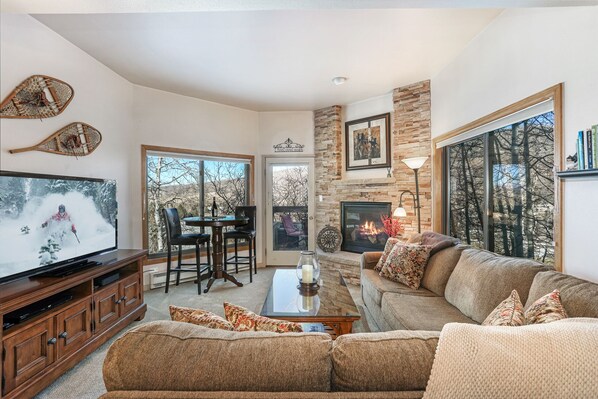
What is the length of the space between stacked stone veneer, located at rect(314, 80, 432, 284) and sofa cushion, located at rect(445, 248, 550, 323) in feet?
5.45

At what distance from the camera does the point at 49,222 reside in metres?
2.11

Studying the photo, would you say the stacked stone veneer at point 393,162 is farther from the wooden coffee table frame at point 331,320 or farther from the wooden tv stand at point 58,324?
the wooden tv stand at point 58,324

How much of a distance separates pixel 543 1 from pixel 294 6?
1395mm

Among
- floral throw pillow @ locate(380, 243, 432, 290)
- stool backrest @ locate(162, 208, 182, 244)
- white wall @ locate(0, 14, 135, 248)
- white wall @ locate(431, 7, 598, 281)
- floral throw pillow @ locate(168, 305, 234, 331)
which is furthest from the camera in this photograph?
stool backrest @ locate(162, 208, 182, 244)

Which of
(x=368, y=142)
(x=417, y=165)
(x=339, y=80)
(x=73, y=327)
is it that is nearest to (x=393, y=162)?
(x=368, y=142)

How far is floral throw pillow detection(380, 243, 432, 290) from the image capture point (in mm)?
2543

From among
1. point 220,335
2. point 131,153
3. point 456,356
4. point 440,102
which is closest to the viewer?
point 456,356

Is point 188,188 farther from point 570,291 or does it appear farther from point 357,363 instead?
point 570,291

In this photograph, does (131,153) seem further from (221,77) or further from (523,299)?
(523,299)

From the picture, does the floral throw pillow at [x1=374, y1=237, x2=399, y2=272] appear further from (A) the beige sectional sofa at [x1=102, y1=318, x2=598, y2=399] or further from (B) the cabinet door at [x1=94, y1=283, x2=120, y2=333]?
(B) the cabinet door at [x1=94, y1=283, x2=120, y2=333]

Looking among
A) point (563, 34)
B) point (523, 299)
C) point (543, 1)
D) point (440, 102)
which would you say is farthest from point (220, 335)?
point (440, 102)

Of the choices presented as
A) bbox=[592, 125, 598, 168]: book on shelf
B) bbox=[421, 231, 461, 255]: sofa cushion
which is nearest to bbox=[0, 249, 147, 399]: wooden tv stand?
bbox=[421, 231, 461, 255]: sofa cushion

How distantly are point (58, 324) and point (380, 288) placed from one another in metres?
2.37

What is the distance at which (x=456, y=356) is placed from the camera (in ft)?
2.40
